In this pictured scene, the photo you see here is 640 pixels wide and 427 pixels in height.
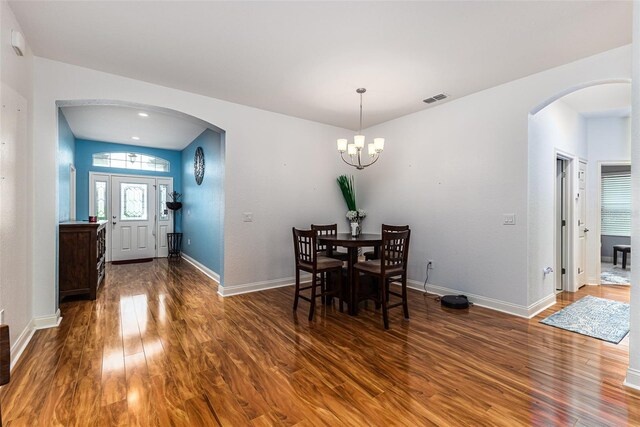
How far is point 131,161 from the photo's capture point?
267 inches

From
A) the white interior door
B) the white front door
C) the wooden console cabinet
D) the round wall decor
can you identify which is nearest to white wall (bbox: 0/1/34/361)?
the wooden console cabinet

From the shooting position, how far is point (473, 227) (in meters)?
3.65

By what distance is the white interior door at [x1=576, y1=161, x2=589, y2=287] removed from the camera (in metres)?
4.43

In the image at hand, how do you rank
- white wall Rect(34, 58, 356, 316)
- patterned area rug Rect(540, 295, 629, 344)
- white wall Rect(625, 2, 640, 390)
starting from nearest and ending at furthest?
1. white wall Rect(625, 2, 640, 390)
2. patterned area rug Rect(540, 295, 629, 344)
3. white wall Rect(34, 58, 356, 316)

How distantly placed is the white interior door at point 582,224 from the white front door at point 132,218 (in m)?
8.50

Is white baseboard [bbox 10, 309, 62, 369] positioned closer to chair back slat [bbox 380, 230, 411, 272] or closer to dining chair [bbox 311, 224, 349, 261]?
dining chair [bbox 311, 224, 349, 261]

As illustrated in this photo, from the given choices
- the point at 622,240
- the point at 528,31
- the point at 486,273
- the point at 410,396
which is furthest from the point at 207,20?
the point at 622,240

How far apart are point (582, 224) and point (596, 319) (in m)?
2.07

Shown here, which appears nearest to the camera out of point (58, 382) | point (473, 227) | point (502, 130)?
point (58, 382)

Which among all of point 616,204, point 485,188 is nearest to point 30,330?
point 485,188

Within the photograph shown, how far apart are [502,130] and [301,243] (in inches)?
108

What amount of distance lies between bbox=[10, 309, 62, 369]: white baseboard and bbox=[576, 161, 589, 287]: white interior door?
6.68 m

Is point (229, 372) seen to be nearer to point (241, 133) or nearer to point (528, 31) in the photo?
point (241, 133)

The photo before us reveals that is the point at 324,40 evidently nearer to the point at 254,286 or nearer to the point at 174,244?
the point at 254,286
